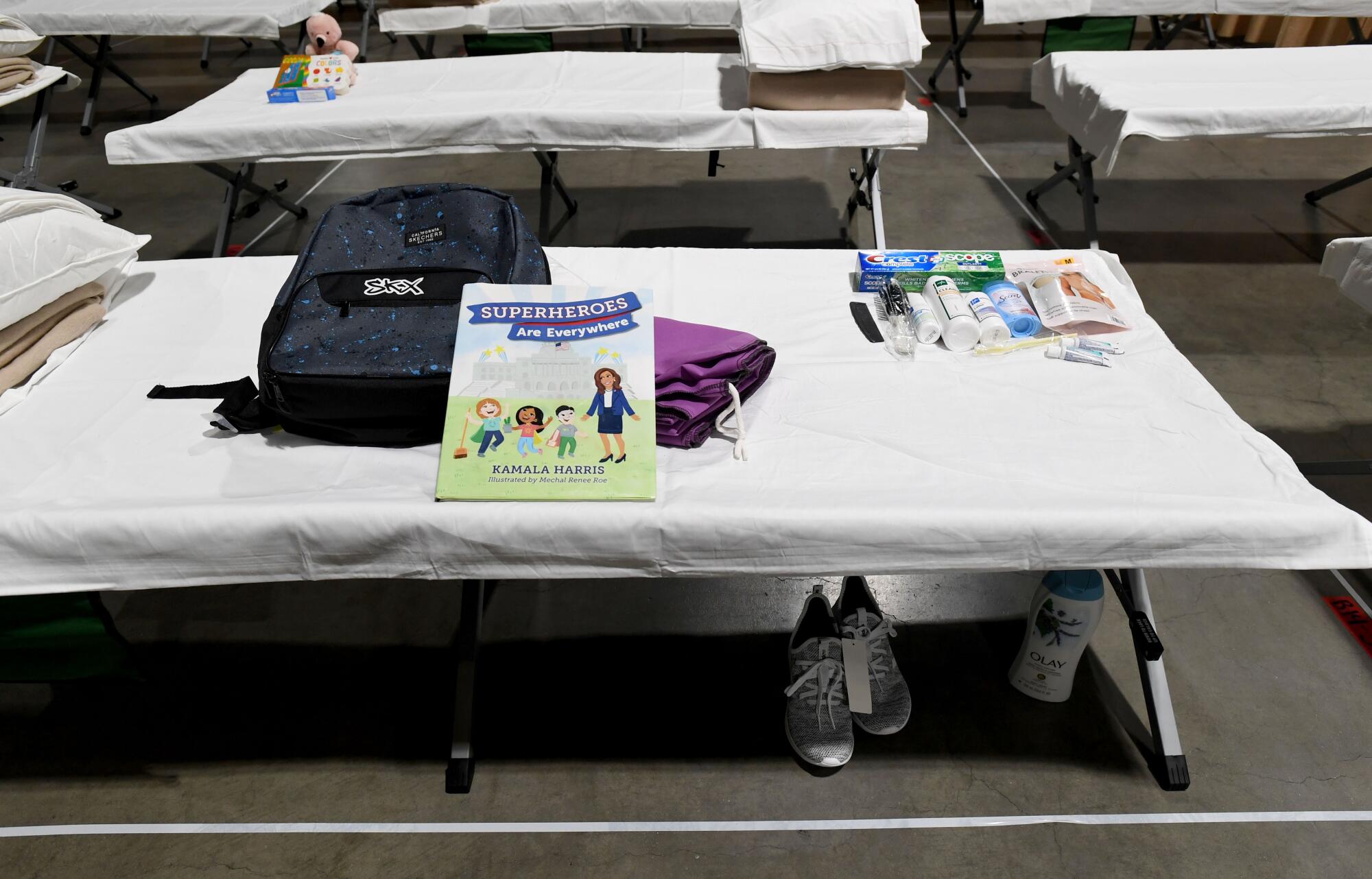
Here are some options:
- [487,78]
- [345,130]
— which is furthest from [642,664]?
[487,78]

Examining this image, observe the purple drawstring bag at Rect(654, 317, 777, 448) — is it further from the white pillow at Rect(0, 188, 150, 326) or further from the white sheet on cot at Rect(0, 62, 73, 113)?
the white sheet on cot at Rect(0, 62, 73, 113)

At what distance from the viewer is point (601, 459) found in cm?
114

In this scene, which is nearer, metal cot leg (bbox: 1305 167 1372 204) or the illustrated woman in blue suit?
the illustrated woman in blue suit

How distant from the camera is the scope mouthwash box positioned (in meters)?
1.53

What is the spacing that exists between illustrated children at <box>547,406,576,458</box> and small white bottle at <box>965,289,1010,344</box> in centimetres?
72

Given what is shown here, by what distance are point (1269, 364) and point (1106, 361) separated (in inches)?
53.6

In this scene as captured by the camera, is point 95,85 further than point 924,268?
Yes

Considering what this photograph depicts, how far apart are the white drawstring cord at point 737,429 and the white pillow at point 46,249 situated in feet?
3.59

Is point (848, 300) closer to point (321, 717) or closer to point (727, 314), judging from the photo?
point (727, 314)

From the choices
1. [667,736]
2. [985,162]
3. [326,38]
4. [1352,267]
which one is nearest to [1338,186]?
[985,162]

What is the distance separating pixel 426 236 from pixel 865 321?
0.76m

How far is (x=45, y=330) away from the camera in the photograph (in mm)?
1417

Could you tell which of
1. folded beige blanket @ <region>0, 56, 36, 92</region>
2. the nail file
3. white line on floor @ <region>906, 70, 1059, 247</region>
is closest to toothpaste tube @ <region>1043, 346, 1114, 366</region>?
the nail file

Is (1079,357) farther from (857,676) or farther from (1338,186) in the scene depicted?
(1338,186)
